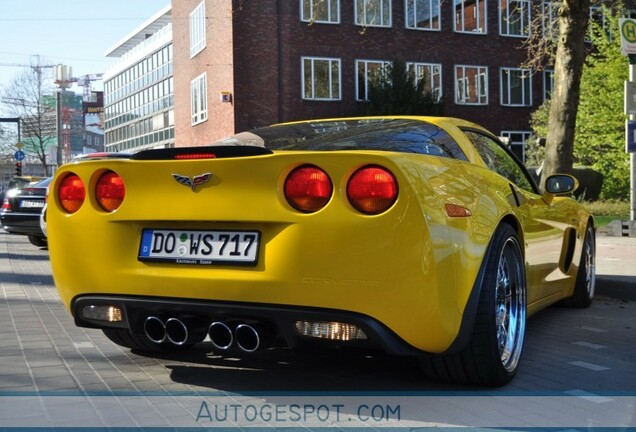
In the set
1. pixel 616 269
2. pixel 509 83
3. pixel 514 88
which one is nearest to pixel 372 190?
pixel 616 269

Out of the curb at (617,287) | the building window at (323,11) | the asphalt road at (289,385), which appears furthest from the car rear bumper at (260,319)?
the building window at (323,11)

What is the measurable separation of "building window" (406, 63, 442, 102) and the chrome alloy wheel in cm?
2925

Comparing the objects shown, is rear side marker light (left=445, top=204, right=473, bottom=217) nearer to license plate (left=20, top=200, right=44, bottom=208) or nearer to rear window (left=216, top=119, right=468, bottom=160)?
rear window (left=216, top=119, right=468, bottom=160)

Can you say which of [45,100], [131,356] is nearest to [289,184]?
[131,356]

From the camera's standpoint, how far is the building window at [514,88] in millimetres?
35250

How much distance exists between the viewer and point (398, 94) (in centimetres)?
3027

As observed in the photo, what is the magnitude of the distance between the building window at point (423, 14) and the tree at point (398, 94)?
291 centimetres

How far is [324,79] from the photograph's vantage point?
102ft

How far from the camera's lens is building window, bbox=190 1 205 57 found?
111 ft

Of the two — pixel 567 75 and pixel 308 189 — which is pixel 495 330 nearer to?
pixel 308 189

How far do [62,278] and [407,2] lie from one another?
30.9 meters

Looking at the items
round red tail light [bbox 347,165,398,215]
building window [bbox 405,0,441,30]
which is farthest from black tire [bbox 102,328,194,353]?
building window [bbox 405,0,441,30]

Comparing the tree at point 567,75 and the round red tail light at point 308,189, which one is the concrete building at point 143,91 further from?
the round red tail light at point 308,189

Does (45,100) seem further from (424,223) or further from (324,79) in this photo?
(424,223)
